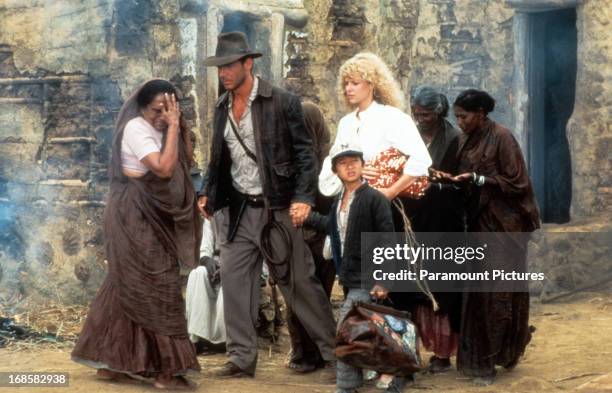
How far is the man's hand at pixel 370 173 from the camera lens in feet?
27.1

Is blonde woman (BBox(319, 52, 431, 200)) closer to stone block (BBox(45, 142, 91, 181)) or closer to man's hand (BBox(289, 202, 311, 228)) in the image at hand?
man's hand (BBox(289, 202, 311, 228))

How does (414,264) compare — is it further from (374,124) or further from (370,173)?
(374,124)

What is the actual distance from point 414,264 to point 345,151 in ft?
3.09

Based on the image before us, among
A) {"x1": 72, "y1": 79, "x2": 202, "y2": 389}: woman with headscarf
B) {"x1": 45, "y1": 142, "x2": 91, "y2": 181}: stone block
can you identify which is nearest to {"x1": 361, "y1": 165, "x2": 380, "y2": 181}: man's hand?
{"x1": 72, "y1": 79, "x2": 202, "y2": 389}: woman with headscarf

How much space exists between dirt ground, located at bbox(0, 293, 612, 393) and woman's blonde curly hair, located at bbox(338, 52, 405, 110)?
1790 mm

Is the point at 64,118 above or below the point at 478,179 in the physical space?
above

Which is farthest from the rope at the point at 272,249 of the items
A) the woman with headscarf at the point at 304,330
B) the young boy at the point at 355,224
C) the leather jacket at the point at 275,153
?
the young boy at the point at 355,224

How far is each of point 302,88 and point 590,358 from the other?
3977 mm

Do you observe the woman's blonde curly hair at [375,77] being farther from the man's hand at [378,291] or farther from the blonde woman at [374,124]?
the man's hand at [378,291]

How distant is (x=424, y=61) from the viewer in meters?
13.5

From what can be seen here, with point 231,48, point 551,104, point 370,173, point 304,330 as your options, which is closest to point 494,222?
point 370,173

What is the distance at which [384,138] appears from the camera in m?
8.31

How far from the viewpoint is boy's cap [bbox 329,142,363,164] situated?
7.93 m

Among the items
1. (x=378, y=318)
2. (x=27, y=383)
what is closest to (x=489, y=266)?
(x=378, y=318)
